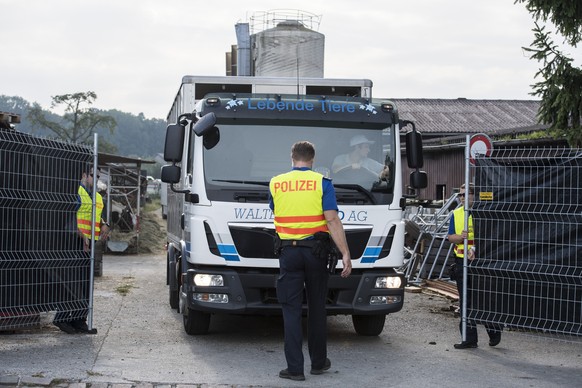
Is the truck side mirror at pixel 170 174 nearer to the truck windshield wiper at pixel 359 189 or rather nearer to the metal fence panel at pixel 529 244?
the truck windshield wiper at pixel 359 189

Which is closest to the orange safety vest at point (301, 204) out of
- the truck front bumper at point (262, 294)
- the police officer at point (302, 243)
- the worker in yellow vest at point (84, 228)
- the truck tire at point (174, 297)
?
the police officer at point (302, 243)

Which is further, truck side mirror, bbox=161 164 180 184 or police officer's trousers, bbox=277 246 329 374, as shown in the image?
truck side mirror, bbox=161 164 180 184

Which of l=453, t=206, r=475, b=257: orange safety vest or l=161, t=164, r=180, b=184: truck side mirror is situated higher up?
l=161, t=164, r=180, b=184: truck side mirror

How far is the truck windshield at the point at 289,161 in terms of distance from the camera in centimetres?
1020

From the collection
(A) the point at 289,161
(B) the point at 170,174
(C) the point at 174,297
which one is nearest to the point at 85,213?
(B) the point at 170,174

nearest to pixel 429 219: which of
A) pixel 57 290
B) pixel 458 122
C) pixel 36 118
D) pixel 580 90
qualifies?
pixel 580 90

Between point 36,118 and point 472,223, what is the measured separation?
76463 millimetres

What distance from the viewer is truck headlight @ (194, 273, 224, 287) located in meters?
10.1

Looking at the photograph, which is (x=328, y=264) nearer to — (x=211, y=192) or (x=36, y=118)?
(x=211, y=192)

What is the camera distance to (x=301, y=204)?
8344mm

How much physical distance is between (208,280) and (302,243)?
216 centimetres

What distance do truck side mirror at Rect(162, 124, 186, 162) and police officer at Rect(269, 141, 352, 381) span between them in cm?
218

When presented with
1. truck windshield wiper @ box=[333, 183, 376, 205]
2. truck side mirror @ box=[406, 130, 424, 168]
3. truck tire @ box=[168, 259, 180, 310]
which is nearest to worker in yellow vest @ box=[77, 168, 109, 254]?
truck tire @ box=[168, 259, 180, 310]

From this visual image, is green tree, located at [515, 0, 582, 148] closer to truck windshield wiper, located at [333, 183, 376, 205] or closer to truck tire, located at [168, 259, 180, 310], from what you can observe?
truck windshield wiper, located at [333, 183, 376, 205]
